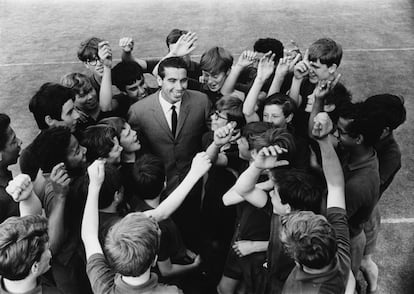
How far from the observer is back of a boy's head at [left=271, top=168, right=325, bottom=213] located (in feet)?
10.1

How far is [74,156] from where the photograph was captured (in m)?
3.87

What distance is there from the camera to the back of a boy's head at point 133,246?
2574mm

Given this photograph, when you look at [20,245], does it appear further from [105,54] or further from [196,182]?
[105,54]

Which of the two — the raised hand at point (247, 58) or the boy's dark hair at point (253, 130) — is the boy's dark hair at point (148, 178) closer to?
the boy's dark hair at point (253, 130)

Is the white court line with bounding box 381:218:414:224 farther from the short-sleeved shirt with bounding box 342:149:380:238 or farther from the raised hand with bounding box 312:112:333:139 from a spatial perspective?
the raised hand with bounding box 312:112:333:139

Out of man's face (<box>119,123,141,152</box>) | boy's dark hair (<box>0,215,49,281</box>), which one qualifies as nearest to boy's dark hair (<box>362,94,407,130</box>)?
man's face (<box>119,123,141,152</box>)

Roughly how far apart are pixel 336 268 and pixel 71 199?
209 cm

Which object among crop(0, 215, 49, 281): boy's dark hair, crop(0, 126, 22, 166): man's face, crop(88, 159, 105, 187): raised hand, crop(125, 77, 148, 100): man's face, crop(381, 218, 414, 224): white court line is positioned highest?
crop(88, 159, 105, 187): raised hand

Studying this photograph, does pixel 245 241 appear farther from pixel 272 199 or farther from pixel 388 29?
pixel 388 29

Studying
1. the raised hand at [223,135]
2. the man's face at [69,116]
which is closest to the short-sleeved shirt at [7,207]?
the man's face at [69,116]

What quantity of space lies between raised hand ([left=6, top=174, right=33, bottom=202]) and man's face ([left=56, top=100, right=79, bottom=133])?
4.56 ft

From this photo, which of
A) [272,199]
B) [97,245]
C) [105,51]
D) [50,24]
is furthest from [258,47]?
[50,24]

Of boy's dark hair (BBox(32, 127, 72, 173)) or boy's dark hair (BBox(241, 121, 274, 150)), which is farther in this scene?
boy's dark hair (BBox(241, 121, 274, 150))

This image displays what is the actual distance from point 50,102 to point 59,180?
1.37m
